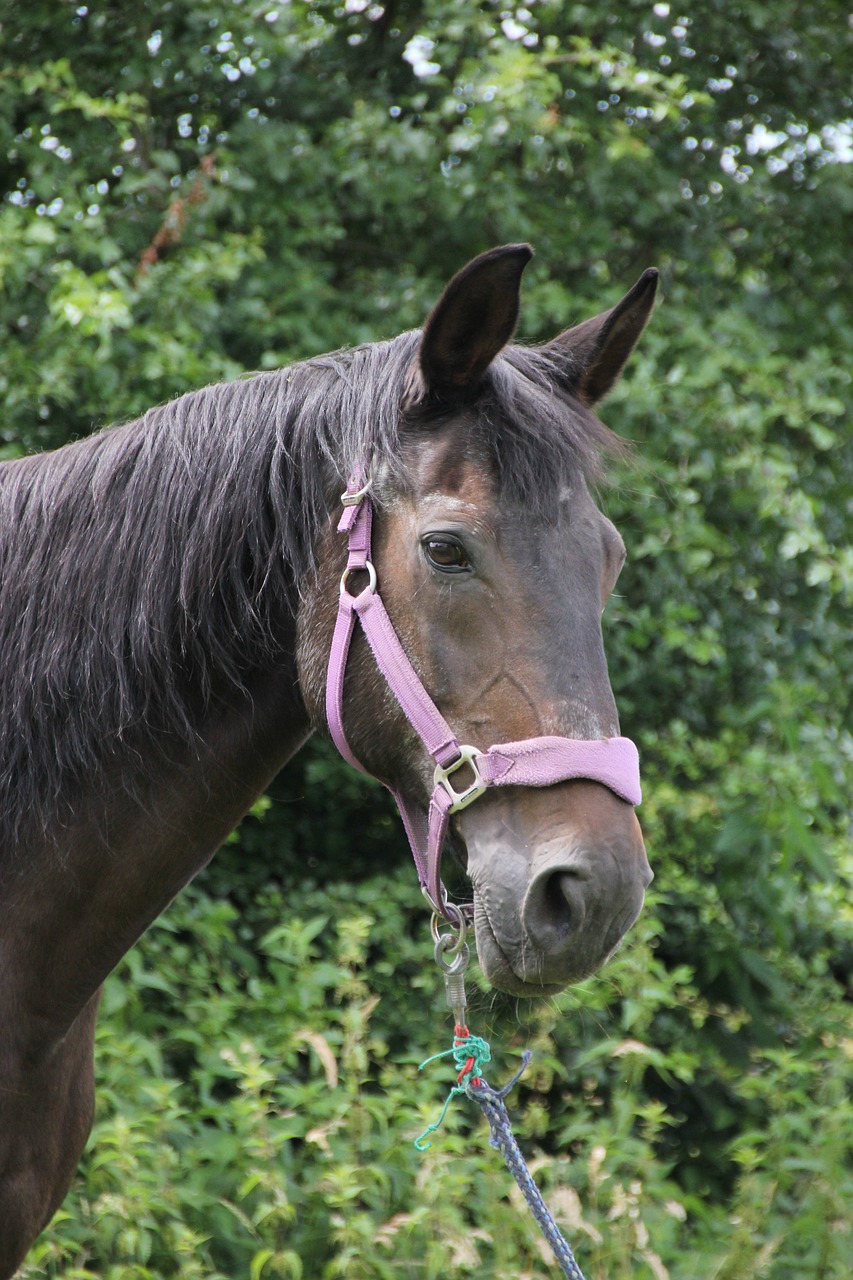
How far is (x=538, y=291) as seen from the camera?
443cm

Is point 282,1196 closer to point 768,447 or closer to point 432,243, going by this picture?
point 768,447

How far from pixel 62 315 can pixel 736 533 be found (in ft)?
9.03

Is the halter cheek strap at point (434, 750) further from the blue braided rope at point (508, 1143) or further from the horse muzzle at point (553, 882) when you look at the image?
the blue braided rope at point (508, 1143)

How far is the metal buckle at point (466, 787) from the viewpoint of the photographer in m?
1.67

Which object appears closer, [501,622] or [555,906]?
[555,906]

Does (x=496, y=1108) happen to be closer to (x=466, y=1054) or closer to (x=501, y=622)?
(x=466, y=1054)

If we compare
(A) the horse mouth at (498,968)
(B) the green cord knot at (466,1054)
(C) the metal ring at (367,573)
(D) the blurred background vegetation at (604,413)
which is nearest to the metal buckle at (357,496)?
(C) the metal ring at (367,573)

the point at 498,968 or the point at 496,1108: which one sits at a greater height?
the point at 498,968

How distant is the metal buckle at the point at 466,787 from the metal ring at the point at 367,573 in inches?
12.0

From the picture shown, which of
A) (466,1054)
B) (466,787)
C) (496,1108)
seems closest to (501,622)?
(466,787)

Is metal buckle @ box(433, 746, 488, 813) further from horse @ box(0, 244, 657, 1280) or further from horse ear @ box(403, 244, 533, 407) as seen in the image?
horse ear @ box(403, 244, 533, 407)

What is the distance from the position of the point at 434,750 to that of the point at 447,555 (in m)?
0.30

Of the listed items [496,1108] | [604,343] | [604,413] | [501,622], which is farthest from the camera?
[604,413]

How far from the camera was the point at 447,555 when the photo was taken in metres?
1.78
